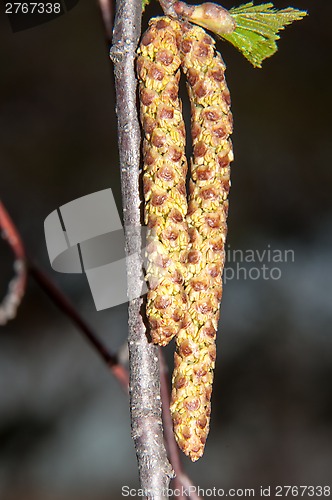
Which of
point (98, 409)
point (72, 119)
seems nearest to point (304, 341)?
point (98, 409)

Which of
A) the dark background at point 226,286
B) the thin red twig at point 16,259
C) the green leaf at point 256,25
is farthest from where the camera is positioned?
the dark background at point 226,286

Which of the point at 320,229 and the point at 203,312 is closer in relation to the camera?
the point at 203,312

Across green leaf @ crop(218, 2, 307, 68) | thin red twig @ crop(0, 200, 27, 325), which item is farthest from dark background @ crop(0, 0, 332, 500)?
thin red twig @ crop(0, 200, 27, 325)

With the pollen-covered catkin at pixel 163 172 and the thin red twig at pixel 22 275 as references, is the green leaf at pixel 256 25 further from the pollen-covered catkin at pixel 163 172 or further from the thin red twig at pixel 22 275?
the thin red twig at pixel 22 275

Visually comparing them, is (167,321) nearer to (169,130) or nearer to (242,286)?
(169,130)

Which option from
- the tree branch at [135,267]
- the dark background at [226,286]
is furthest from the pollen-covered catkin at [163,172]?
the dark background at [226,286]

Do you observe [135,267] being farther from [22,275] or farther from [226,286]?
[226,286]
